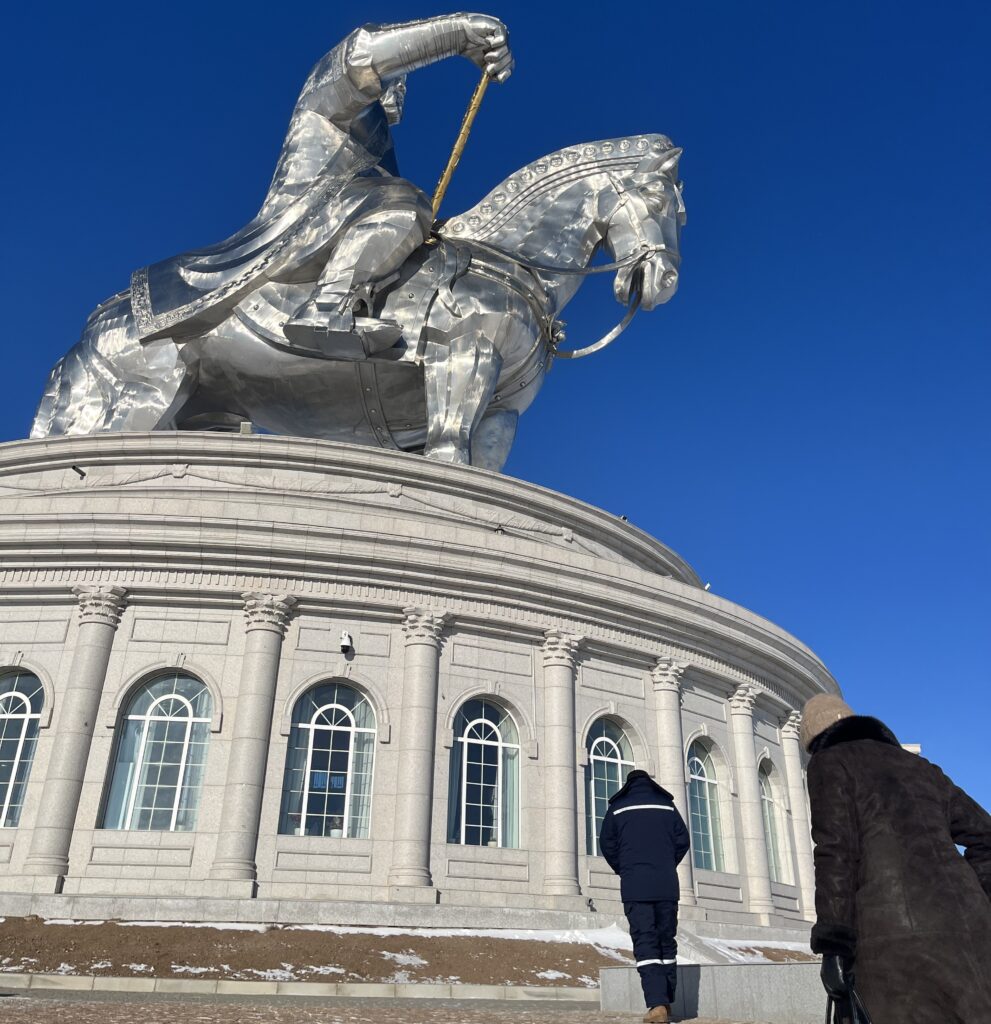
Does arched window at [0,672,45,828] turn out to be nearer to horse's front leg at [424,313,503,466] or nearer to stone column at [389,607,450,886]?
stone column at [389,607,450,886]

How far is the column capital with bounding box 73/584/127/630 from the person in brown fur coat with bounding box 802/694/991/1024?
1263cm

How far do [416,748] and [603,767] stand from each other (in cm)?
347

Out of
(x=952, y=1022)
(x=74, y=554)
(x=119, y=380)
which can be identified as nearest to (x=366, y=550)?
(x=74, y=554)

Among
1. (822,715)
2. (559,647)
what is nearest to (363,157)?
(559,647)

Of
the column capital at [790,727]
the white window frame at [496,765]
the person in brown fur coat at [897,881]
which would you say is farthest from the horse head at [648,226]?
the person in brown fur coat at [897,881]

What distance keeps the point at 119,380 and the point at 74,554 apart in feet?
23.1

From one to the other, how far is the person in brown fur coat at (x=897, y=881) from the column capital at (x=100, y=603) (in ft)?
41.4

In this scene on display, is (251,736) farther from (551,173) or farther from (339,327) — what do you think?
(551,173)

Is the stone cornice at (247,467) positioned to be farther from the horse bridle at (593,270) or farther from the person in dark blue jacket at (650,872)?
the person in dark blue jacket at (650,872)

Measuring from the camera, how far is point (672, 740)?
16734mm

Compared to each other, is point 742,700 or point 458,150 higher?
point 458,150

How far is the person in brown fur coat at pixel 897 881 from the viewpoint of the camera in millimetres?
3531

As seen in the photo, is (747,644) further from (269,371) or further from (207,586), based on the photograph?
(269,371)

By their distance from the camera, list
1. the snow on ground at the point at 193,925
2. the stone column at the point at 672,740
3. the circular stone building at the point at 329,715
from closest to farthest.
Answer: the snow on ground at the point at 193,925, the circular stone building at the point at 329,715, the stone column at the point at 672,740
